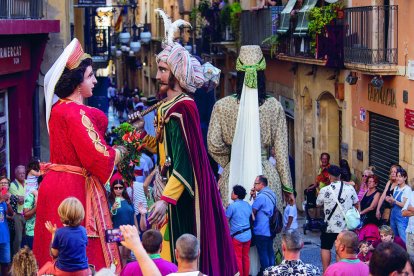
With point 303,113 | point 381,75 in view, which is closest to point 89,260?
point 381,75

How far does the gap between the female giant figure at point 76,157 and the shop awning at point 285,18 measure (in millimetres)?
15324

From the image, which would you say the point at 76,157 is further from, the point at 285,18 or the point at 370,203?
the point at 285,18

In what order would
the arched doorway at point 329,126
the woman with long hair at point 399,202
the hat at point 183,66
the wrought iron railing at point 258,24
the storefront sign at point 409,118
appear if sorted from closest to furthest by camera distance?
the hat at point 183,66 < the woman with long hair at point 399,202 < the storefront sign at point 409,118 < the arched doorway at point 329,126 < the wrought iron railing at point 258,24

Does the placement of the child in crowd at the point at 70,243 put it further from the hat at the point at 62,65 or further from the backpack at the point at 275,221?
the backpack at the point at 275,221

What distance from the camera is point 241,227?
13.1 meters

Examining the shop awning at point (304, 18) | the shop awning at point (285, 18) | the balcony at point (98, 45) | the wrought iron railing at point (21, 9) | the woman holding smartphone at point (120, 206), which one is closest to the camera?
the woman holding smartphone at point (120, 206)

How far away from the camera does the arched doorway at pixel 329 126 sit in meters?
22.4

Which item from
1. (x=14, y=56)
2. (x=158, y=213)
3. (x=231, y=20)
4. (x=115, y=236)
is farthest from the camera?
(x=231, y=20)

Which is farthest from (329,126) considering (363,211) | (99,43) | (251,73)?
(99,43)

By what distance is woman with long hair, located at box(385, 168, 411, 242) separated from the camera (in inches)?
554

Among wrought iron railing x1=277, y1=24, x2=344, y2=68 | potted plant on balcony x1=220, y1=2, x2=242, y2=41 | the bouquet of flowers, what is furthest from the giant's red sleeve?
potted plant on balcony x1=220, y1=2, x2=242, y2=41

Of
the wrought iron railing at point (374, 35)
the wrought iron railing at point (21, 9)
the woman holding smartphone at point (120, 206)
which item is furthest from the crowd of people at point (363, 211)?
the wrought iron railing at point (21, 9)

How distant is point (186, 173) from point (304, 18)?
44.7 ft

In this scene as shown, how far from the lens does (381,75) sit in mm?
18016
